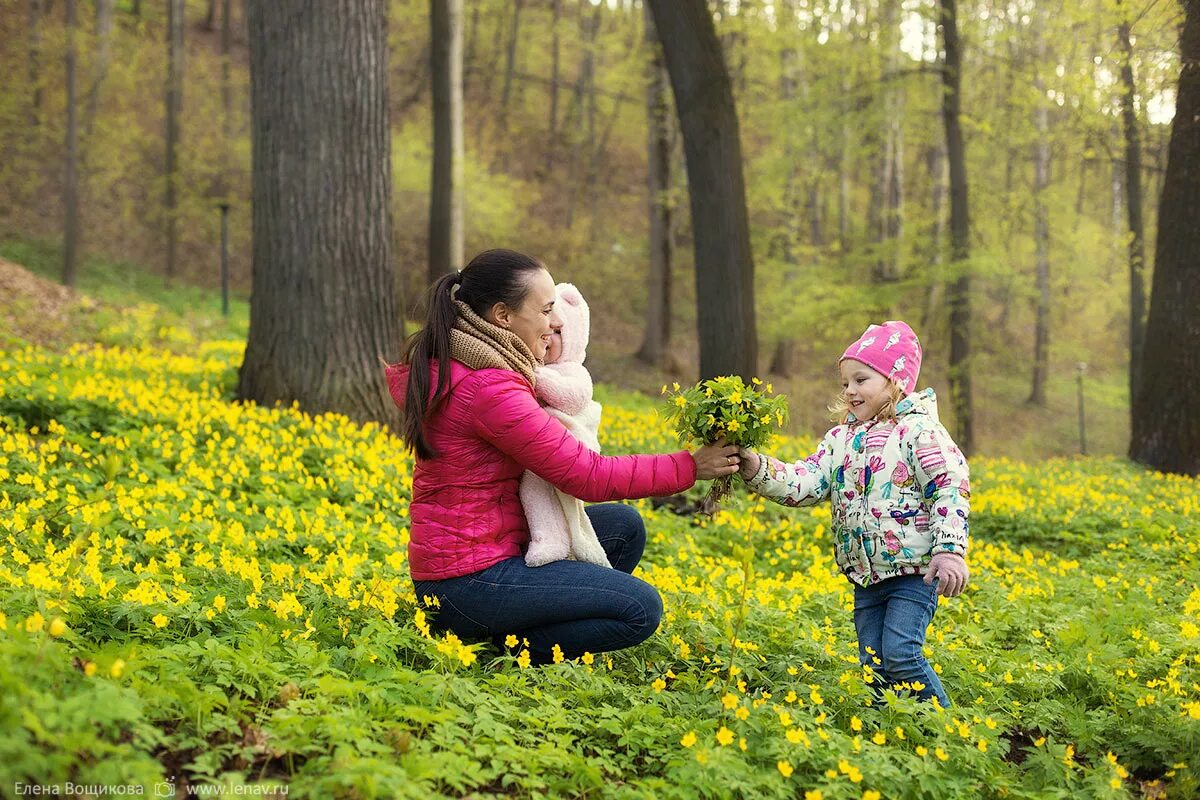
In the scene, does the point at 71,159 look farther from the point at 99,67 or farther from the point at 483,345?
the point at 483,345

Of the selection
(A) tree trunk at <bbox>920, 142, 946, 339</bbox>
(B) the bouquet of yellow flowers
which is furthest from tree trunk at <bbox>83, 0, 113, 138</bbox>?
(B) the bouquet of yellow flowers

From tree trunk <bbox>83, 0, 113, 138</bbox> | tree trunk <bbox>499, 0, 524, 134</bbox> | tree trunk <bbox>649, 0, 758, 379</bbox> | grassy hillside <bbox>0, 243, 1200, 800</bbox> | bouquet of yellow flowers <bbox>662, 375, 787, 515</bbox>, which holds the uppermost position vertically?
tree trunk <bbox>499, 0, 524, 134</bbox>

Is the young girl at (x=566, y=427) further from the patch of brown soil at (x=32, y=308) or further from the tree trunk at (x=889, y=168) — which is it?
the tree trunk at (x=889, y=168)

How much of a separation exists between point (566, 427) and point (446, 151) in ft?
35.3

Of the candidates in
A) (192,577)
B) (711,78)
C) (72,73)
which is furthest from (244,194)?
(192,577)

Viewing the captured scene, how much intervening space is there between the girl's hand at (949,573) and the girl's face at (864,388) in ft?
2.20

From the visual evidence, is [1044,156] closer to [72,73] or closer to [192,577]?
[72,73]

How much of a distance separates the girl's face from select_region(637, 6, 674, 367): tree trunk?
16.7m

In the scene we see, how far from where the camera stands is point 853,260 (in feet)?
63.1

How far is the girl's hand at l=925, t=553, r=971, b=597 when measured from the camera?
11.3 feet

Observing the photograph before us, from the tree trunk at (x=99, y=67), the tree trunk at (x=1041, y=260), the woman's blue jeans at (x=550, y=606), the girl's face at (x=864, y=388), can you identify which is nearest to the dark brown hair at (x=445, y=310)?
the woman's blue jeans at (x=550, y=606)

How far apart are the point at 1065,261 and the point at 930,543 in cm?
2582

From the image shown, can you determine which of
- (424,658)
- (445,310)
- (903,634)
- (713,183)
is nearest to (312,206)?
(713,183)

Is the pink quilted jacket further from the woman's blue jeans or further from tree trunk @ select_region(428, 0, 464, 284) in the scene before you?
tree trunk @ select_region(428, 0, 464, 284)
